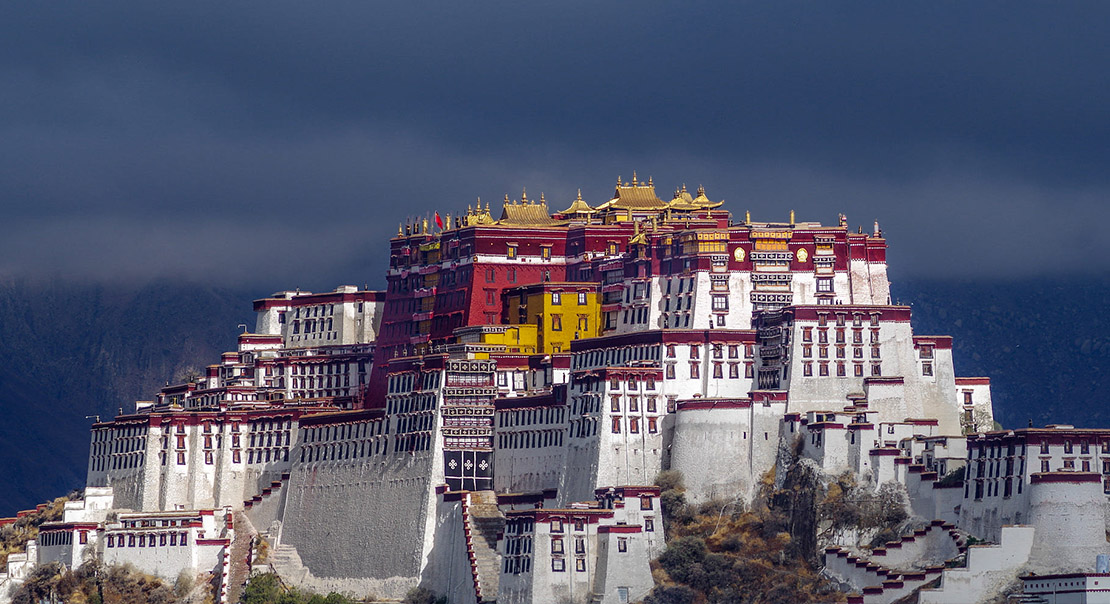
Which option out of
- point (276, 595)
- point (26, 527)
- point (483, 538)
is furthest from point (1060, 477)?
point (26, 527)

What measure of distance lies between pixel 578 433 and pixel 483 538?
745 centimetres

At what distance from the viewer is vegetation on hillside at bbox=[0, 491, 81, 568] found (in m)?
182

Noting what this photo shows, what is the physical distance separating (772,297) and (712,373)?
23.7ft

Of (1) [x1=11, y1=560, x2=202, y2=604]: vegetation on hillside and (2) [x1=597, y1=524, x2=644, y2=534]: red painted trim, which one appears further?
(1) [x1=11, y1=560, x2=202, y2=604]: vegetation on hillside

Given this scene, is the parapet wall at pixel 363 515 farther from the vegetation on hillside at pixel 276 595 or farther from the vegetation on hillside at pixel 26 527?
the vegetation on hillside at pixel 26 527

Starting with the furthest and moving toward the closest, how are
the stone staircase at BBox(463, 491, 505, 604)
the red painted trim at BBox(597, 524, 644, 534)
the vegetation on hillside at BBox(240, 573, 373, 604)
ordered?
the vegetation on hillside at BBox(240, 573, 373, 604) → the stone staircase at BBox(463, 491, 505, 604) → the red painted trim at BBox(597, 524, 644, 534)

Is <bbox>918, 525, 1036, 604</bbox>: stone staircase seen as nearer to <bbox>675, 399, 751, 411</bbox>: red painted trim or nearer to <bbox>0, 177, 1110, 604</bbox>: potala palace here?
<bbox>0, 177, 1110, 604</bbox>: potala palace

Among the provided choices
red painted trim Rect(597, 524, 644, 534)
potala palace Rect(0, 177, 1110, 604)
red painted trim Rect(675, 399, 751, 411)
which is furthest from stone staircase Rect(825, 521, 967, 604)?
red painted trim Rect(675, 399, 751, 411)

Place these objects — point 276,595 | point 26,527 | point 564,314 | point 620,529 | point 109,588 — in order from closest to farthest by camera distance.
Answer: point 620,529 → point 276,595 → point 109,588 → point 564,314 → point 26,527

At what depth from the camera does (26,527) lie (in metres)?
185

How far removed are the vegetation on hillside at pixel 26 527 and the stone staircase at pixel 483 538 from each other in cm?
3349

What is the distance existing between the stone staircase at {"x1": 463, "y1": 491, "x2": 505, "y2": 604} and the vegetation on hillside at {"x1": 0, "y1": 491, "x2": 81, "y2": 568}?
1318 inches

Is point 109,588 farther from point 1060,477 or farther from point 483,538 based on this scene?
point 1060,477

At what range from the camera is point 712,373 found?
158375 mm
